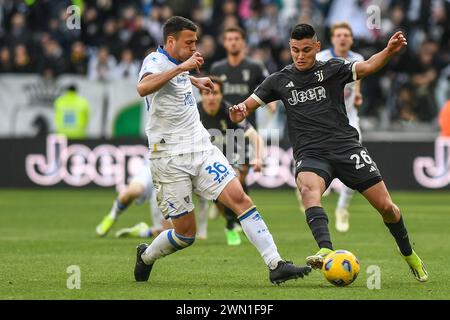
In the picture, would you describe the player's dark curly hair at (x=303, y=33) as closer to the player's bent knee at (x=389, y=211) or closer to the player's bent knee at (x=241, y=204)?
the player's bent knee at (x=241, y=204)

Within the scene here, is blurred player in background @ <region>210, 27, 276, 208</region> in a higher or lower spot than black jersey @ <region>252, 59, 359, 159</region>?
higher

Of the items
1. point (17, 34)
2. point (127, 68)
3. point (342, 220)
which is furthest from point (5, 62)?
point (342, 220)

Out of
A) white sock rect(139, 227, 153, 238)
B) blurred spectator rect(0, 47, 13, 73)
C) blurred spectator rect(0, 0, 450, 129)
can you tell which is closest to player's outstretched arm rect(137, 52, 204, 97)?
white sock rect(139, 227, 153, 238)

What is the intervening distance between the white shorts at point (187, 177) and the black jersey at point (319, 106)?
813 mm

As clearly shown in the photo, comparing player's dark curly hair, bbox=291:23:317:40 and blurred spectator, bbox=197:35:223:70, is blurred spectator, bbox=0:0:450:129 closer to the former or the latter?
blurred spectator, bbox=197:35:223:70

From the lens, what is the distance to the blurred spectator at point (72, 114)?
26.5m

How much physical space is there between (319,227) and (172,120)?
5.43 ft

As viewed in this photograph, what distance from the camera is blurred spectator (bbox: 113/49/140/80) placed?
27.2 m

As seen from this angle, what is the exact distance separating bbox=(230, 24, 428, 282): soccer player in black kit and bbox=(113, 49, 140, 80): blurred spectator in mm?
16749

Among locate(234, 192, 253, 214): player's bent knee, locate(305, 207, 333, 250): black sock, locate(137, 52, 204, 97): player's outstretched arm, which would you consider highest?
locate(137, 52, 204, 97): player's outstretched arm

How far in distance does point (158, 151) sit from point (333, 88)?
175 cm

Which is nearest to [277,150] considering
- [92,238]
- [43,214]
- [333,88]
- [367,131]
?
[367,131]

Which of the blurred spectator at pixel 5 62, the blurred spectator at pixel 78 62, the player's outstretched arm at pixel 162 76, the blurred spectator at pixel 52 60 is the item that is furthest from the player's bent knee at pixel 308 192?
the blurred spectator at pixel 5 62

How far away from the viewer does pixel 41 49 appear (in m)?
28.1
